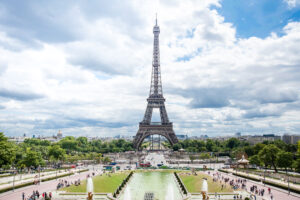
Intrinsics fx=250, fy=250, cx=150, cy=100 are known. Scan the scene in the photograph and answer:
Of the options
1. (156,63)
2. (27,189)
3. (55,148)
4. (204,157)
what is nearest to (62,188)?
(27,189)

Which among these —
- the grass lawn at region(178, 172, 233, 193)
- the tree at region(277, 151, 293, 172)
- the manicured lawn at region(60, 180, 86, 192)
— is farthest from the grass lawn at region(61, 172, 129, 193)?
the tree at region(277, 151, 293, 172)

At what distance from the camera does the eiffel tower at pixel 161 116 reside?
9481 centimetres

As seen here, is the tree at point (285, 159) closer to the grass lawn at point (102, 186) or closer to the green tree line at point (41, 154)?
the grass lawn at point (102, 186)

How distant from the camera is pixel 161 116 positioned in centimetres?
9725

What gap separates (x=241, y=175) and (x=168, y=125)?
4612 cm

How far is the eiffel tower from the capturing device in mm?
94812

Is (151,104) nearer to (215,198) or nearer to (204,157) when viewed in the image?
(204,157)

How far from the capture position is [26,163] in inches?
2026

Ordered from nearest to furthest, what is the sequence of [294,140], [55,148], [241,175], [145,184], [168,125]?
[145,184]
[241,175]
[55,148]
[168,125]
[294,140]

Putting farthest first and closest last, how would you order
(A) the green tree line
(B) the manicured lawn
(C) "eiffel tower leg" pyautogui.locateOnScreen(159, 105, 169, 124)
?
(C) "eiffel tower leg" pyautogui.locateOnScreen(159, 105, 169, 124) < (A) the green tree line < (B) the manicured lawn

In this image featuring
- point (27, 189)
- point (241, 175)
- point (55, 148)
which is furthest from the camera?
point (55, 148)

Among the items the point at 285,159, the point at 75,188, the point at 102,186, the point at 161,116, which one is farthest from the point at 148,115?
the point at 75,188

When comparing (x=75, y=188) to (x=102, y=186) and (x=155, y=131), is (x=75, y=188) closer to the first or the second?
(x=102, y=186)

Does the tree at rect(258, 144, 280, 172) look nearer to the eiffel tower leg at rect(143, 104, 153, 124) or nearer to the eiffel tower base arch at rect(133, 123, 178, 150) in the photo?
the eiffel tower base arch at rect(133, 123, 178, 150)
